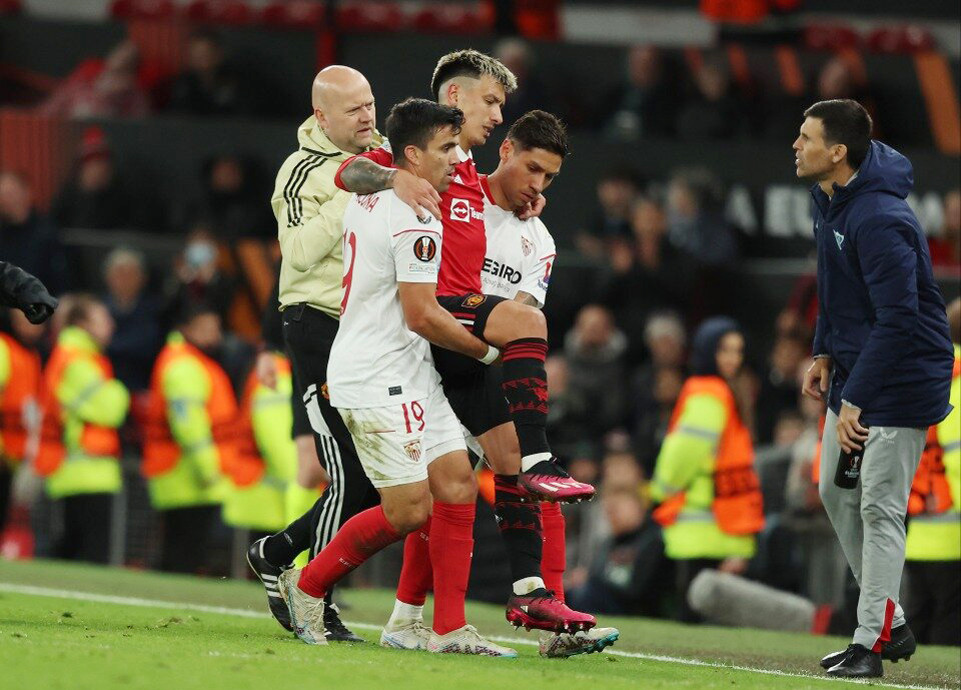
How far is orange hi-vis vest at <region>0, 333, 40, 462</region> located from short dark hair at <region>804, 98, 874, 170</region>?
8114 mm

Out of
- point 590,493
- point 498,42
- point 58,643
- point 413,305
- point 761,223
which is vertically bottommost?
point 58,643

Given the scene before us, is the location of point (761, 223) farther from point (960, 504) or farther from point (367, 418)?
point (367, 418)

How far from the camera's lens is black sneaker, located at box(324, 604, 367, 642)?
25.2 feet

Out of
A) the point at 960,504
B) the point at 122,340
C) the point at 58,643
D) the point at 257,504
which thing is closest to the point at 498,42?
the point at 122,340

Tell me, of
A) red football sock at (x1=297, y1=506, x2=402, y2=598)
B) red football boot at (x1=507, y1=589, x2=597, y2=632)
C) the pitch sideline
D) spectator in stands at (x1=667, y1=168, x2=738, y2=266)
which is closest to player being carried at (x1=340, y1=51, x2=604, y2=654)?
red football boot at (x1=507, y1=589, x2=597, y2=632)

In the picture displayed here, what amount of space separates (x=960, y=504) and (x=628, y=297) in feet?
16.7

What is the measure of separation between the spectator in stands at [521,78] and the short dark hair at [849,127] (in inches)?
316

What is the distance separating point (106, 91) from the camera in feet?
55.6

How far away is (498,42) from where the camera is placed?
628 inches

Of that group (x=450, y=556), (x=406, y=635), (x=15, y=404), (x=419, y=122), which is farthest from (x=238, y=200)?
(x=450, y=556)

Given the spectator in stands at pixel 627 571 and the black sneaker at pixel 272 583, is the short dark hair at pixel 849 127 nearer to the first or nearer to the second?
the black sneaker at pixel 272 583

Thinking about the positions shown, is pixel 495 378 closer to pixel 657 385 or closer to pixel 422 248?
pixel 422 248

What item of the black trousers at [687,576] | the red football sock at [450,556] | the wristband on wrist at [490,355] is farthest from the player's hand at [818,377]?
the black trousers at [687,576]

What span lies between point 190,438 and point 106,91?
16.0 feet
